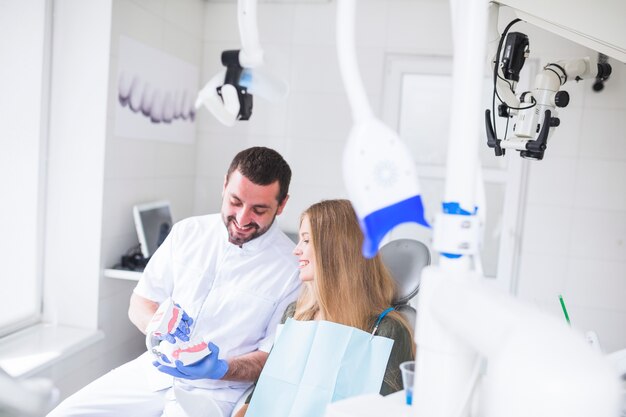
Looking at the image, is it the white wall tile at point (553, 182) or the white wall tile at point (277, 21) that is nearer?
the white wall tile at point (553, 182)

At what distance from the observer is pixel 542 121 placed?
70.1 inches

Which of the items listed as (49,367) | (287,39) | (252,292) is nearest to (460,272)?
(252,292)

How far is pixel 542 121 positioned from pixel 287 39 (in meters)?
1.97

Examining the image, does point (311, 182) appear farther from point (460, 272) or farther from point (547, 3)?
point (460, 272)

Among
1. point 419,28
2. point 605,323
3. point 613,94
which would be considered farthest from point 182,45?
point 605,323

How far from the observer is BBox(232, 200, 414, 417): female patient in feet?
5.27

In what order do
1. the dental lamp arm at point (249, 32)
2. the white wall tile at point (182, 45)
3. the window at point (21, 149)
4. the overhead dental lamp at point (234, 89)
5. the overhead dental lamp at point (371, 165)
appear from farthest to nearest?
the white wall tile at point (182, 45), the window at point (21, 149), the overhead dental lamp at point (234, 89), the dental lamp arm at point (249, 32), the overhead dental lamp at point (371, 165)

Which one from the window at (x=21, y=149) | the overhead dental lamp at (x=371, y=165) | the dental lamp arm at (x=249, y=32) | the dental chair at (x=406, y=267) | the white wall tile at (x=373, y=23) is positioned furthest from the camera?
the white wall tile at (x=373, y=23)

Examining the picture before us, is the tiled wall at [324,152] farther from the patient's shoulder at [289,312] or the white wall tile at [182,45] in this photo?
the patient's shoulder at [289,312]

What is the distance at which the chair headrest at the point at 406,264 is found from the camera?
70.4 inches

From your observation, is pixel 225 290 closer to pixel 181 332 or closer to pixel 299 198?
pixel 181 332

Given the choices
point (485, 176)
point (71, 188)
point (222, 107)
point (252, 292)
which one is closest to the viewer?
point (222, 107)

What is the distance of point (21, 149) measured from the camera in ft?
8.16

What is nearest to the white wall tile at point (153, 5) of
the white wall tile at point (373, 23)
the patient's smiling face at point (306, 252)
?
the white wall tile at point (373, 23)
